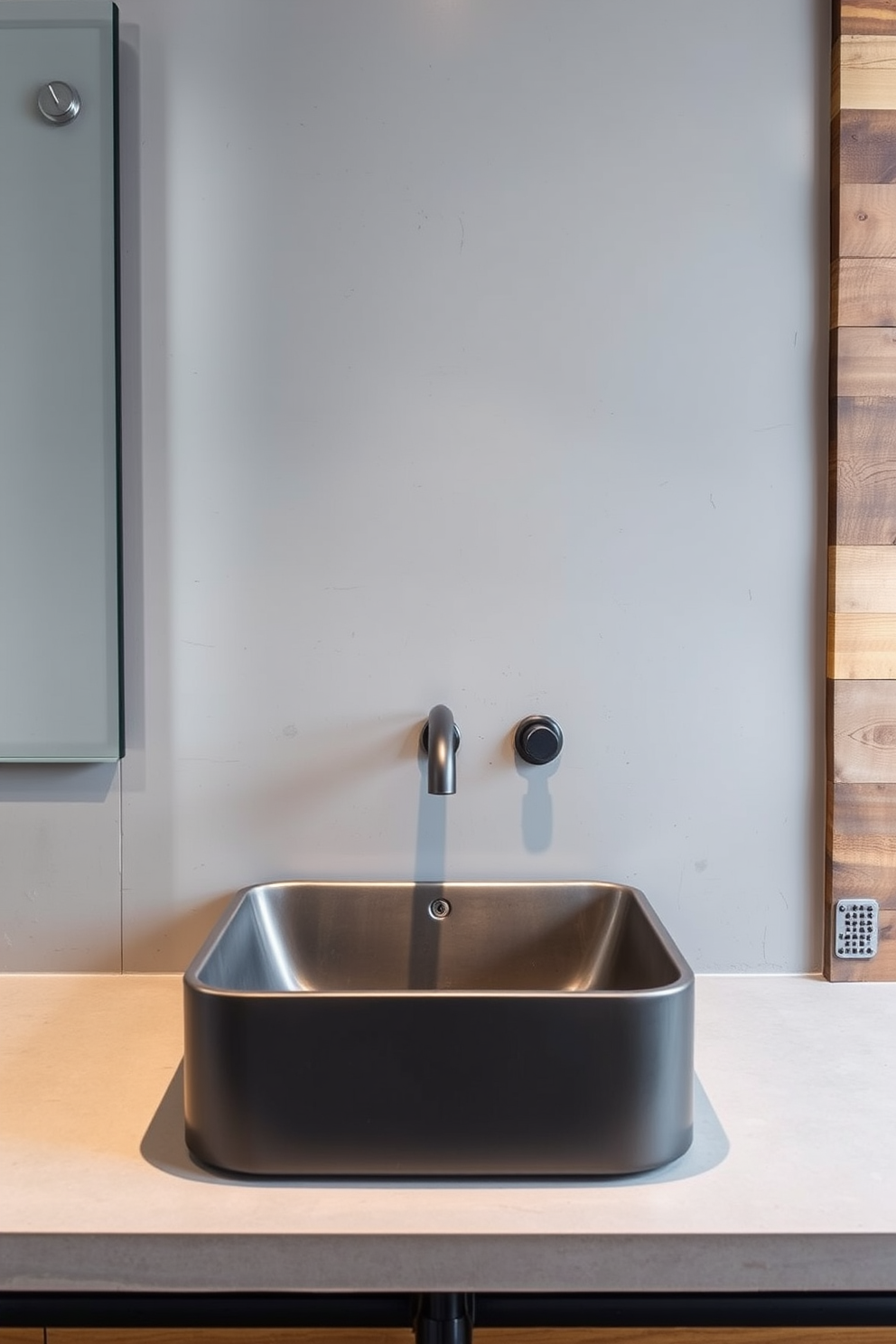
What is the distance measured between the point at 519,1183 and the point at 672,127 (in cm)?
125

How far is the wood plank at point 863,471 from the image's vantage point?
4.32ft

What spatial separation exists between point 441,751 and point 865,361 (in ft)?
2.48

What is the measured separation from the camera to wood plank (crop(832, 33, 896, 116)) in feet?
4.23

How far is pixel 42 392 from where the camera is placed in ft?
4.28

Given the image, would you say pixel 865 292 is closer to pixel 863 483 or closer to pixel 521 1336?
pixel 863 483

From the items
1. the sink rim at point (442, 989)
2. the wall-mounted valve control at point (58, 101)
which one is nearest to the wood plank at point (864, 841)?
the sink rim at point (442, 989)

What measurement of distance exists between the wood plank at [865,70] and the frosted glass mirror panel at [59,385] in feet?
3.03

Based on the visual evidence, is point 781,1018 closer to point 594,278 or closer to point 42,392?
point 594,278

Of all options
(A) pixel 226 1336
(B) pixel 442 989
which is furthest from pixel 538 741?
(A) pixel 226 1336

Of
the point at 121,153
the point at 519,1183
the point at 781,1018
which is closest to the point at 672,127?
the point at 121,153

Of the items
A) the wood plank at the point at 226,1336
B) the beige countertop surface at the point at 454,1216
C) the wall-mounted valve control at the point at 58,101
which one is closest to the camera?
the beige countertop surface at the point at 454,1216

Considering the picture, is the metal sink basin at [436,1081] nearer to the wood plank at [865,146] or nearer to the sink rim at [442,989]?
the sink rim at [442,989]

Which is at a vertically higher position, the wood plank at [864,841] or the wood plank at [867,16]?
the wood plank at [867,16]

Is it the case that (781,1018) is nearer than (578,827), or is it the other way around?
(781,1018)
